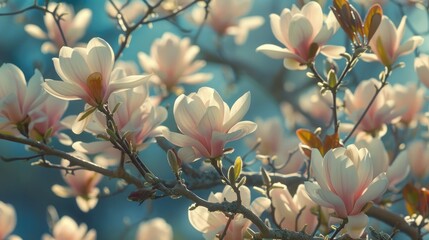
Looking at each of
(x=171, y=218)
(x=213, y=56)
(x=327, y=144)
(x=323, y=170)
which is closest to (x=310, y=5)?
(x=327, y=144)

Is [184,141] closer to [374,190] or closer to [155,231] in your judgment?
[374,190]

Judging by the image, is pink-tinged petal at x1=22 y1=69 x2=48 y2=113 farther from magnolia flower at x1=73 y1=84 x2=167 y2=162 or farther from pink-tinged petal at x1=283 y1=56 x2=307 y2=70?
pink-tinged petal at x1=283 y1=56 x2=307 y2=70

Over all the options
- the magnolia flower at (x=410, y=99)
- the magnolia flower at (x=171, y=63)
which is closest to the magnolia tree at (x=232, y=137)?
the magnolia flower at (x=410, y=99)

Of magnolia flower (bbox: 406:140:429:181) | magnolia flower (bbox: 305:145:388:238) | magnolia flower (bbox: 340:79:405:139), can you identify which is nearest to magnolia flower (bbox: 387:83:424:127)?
magnolia flower (bbox: 406:140:429:181)

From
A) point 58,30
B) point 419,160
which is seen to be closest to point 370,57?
point 419,160

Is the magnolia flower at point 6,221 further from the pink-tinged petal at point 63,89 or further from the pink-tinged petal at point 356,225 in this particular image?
the pink-tinged petal at point 356,225

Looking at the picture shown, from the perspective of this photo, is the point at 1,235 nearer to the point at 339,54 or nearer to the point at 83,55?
Answer: the point at 83,55

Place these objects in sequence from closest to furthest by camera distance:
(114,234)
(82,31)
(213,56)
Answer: (82,31)
(213,56)
(114,234)
